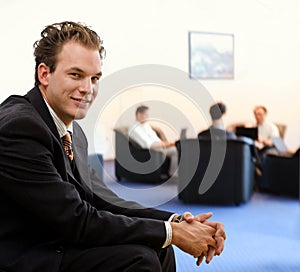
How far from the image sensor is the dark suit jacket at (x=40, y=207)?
1236 millimetres

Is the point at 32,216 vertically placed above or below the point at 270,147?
above

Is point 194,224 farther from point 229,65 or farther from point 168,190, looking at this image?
point 229,65

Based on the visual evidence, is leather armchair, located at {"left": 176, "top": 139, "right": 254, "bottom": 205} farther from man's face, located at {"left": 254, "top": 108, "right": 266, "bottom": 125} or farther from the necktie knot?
the necktie knot

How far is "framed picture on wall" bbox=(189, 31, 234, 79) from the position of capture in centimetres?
835

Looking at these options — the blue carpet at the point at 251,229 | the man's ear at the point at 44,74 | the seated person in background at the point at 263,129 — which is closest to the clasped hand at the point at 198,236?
the man's ear at the point at 44,74

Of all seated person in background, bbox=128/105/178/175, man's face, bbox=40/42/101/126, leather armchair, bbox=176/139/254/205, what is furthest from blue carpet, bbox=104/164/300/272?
man's face, bbox=40/42/101/126

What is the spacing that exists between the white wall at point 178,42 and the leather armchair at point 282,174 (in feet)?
6.58

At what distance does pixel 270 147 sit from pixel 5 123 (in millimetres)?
5135

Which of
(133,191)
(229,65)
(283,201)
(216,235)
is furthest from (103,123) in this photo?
(216,235)

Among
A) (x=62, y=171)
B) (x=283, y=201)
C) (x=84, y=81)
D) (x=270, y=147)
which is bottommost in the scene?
(x=283, y=201)

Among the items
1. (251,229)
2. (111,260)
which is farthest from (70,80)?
(251,229)

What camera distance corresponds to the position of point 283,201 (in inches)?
192

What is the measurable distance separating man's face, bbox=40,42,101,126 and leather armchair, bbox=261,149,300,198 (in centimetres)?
408

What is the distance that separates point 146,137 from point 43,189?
4.75 metres
